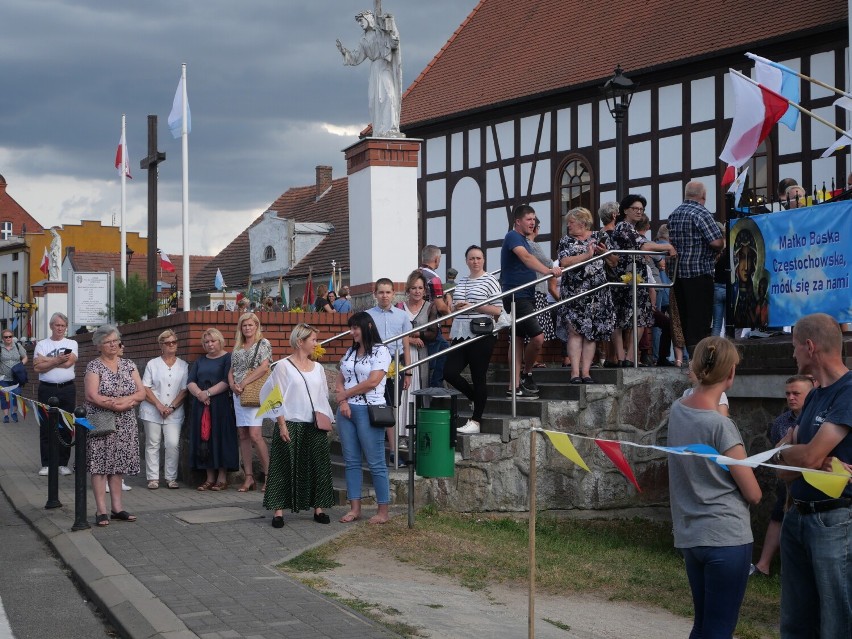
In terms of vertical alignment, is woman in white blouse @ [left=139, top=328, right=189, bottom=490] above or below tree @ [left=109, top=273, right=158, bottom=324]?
below

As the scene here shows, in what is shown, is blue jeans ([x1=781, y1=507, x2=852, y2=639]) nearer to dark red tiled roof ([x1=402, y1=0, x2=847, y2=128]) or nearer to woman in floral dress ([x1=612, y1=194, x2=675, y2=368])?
woman in floral dress ([x1=612, y1=194, x2=675, y2=368])

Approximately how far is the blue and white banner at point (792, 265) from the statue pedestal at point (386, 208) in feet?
16.2

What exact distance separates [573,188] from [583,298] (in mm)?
16898

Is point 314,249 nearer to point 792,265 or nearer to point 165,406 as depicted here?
point 165,406

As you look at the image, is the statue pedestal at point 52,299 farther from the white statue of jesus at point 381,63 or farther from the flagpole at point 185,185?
the white statue of jesus at point 381,63

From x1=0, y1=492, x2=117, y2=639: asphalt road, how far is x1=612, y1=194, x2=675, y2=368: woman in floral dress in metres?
5.67

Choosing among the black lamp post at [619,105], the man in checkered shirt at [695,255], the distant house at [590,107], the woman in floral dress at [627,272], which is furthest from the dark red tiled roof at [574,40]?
the man in checkered shirt at [695,255]

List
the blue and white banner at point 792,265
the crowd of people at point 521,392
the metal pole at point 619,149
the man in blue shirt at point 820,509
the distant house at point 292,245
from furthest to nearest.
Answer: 1. the distant house at point 292,245
2. the metal pole at point 619,149
3. the blue and white banner at point 792,265
4. the crowd of people at point 521,392
5. the man in blue shirt at point 820,509

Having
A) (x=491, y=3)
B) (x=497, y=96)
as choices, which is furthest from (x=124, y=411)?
(x=491, y=3)

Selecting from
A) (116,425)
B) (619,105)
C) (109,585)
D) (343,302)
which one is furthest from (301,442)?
(619,105)

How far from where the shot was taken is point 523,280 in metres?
11.5

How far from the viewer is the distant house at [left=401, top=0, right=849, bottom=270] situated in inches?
928

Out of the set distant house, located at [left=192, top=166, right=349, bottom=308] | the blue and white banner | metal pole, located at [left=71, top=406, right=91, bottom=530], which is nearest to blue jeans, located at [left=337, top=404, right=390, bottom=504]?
metal pole, located at [left=71, top=406, right=91, bottom=530]

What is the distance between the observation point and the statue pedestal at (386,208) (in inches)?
590
